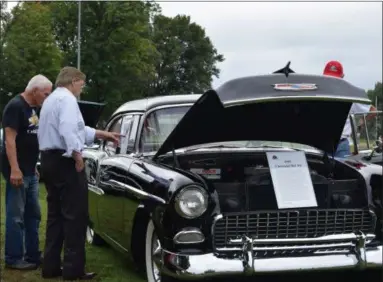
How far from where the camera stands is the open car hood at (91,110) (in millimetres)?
5930

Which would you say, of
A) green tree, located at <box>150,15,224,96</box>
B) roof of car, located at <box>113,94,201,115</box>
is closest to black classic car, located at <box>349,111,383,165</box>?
roof of car, located at <box>113,94,201,115</box>

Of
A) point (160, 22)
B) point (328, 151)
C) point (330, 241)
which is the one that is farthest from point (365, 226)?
point (160, 22)

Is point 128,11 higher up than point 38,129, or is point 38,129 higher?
point 128,11

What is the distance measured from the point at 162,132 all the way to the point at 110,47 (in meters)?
27.4

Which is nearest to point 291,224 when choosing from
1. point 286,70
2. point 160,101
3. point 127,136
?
point 286,70

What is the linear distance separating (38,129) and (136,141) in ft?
2.71

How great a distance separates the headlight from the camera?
3.83m

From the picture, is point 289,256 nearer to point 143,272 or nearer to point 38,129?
point 143,272

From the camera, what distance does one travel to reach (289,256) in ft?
12.5

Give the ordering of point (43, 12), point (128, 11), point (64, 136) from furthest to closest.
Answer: point (128, 11) → point (43, 12) → point (64, 136)

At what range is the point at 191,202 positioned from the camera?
3.85 metres

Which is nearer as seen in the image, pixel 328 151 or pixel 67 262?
pixel 67 262

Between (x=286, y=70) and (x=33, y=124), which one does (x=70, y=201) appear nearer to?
(x=33, y=124)

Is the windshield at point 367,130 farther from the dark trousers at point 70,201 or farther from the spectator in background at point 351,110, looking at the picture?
the dark trousers at point 70,201
